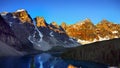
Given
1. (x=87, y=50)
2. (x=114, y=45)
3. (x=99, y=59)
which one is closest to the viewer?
(x=114, y=45)

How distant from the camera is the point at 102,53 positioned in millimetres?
143125

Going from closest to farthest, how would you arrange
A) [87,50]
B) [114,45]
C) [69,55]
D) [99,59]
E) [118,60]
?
[118,60]
[114,45]
[99,59]
[87,50]
[69,55]

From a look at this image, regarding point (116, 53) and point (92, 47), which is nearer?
point (116, 53)

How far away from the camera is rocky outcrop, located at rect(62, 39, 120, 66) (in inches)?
5011

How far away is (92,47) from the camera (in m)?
161

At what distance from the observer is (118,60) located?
393 feet

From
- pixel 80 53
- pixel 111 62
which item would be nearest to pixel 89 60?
pixel 80 53

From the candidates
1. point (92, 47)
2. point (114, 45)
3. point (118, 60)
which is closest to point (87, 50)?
point (92, 47)

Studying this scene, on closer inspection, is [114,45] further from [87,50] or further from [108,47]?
[87,50]

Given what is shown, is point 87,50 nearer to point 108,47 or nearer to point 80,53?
point 80,53

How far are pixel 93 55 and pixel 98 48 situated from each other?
18.8 ft

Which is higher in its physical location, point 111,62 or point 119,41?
point 119,41

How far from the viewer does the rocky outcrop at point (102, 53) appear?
127 m

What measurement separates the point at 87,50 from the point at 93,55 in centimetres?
1080
